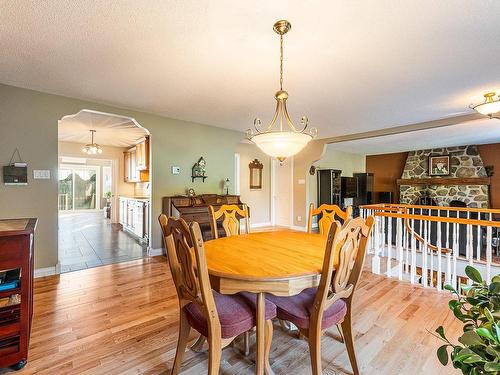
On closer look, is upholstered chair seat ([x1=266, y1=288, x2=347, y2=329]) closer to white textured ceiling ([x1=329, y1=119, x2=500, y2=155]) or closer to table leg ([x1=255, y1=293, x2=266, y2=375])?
table leg ([x1=255, y1=293, x2=266, y2=375])

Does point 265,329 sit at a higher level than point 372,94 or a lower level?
lower

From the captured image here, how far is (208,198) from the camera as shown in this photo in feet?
14.7

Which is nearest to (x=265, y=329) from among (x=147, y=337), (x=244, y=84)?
(x=147, y=337)

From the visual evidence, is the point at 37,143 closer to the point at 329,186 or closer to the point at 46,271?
the point at 46,271

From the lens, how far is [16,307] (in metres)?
1.65

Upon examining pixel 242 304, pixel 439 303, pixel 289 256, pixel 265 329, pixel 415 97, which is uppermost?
pixel 415 97

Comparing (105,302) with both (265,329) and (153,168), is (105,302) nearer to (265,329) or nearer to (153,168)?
(265,329)

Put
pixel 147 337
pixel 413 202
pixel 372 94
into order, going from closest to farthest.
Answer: pixel 147 337
pixel 372 94
pixel 413 202

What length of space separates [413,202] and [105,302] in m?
8.64

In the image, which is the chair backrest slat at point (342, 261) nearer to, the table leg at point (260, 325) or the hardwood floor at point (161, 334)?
the table leg at point (260, 325)

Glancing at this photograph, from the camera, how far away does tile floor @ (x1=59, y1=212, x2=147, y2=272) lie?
381cm

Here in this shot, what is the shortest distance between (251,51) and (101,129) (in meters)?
4.21

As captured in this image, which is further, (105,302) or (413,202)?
(413,202)

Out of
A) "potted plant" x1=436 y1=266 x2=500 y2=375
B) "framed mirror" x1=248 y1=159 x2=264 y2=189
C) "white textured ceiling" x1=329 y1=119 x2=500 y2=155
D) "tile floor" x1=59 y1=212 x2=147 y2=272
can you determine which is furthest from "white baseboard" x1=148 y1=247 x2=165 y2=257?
"white textured ceiling" x1=329 y1=119 x2=500 y2=155
